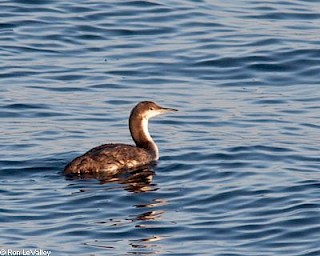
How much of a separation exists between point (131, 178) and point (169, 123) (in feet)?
8.98

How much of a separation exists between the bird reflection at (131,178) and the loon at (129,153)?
58mm

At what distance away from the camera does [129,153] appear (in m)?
16.5

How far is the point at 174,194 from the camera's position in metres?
14.8

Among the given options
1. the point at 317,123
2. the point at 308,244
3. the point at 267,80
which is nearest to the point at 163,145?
the point at 317,123

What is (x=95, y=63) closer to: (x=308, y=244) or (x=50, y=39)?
(x=50, y=39)

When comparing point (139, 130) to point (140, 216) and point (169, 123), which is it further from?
point (140, 216)

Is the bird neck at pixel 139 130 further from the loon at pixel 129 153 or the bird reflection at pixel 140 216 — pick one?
the bird reflection at pixel 140 216

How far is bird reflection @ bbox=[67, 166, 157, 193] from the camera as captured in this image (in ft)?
50.2

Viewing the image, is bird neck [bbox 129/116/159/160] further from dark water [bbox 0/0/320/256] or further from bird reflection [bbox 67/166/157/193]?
bird reflection [bbox 67/166/157/193]

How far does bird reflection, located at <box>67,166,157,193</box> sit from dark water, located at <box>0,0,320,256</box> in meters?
0.04

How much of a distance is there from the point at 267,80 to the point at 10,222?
767cm

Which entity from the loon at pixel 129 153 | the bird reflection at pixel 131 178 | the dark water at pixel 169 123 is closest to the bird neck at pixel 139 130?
the loon at pixel 129 153

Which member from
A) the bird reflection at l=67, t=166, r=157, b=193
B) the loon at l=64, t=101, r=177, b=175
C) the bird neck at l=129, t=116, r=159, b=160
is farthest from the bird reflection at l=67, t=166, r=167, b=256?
the bird neck at l=129, t=116, r=159, b=160

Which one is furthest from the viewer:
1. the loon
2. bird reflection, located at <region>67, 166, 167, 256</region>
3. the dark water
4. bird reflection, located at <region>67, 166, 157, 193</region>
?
the loon
